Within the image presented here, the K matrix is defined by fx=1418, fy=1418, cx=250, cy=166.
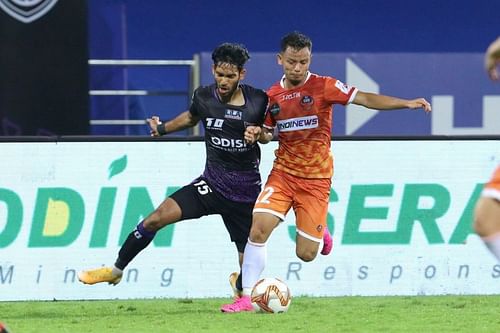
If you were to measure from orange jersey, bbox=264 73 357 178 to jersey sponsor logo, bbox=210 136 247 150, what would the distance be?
22 centimetres

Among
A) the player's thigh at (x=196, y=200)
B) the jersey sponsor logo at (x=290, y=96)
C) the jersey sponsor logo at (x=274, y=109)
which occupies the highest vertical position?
the jersey sponsor logo at (x=290, y=96)

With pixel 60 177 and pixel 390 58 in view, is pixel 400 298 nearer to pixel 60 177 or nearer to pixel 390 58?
pixel 60 177

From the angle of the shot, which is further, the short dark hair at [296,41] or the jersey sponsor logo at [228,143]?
the jersey sponsor logo at [228,143]

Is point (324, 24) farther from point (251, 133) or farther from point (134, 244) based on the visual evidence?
point (251, 133)

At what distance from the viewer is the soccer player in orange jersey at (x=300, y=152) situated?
9.34 meters

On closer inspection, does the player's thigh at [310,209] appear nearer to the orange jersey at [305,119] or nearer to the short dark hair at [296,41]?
the orange jersey at [305,119]

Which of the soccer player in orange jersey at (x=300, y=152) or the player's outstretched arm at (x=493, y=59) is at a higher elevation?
the player's outstretched arm at (x=493, y=59)

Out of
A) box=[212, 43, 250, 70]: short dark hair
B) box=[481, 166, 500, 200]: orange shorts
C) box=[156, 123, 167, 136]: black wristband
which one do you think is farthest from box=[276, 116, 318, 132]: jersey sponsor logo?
box=[481, 166, 500, 200]: orange shorts

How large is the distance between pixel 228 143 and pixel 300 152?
1.62ft

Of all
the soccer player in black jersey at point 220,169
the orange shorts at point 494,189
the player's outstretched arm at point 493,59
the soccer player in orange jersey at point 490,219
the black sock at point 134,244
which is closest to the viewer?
the player's outstretched arm at point 493,59

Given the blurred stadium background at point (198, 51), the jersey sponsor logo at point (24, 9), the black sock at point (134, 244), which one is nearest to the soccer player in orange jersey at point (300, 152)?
the black sock at point (134, 244)

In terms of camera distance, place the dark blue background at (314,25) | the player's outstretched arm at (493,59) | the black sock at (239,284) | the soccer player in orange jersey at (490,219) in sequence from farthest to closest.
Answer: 1. the dark blue background at (314,25)
2. the black sock at (239,284)
3. the soccer player in orange jersey at (490,219)
4. the player's outstretched arm at (493,59)

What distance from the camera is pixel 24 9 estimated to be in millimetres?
12617

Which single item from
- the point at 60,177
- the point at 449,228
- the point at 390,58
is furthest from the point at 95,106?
the point at 449,228
